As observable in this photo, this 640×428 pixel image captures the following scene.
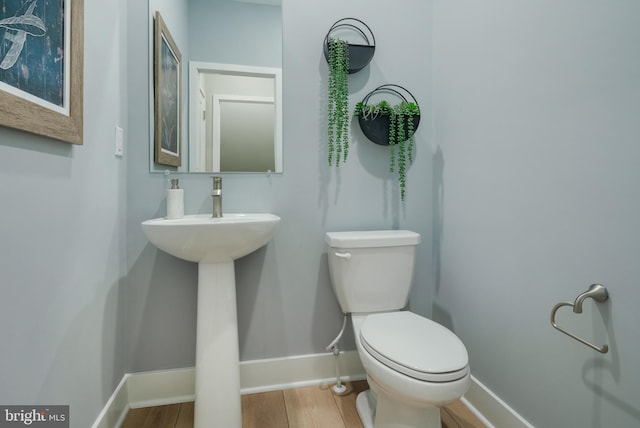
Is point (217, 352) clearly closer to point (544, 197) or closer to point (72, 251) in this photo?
point (72, 251)

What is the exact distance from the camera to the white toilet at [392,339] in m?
0.94

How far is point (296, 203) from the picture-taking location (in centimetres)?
156

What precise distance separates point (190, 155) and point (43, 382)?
97 centimetres

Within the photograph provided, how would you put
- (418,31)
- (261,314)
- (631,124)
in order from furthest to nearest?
(418,31) < (261,314) < (631,124)

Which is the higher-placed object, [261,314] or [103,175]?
[103,175]

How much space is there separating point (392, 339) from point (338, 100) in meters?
1.05

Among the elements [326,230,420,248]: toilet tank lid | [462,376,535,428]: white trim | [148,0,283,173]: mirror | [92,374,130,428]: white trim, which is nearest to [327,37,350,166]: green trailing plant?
[148,0,283,173]: mirror

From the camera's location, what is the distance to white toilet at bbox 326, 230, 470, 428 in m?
0.94

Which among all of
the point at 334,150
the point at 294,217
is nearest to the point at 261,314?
the point at 294,217

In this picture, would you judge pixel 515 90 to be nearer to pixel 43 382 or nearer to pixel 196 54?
pixel 196 54

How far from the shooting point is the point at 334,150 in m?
1.58

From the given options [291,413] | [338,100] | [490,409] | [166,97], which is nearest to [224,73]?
[166,97]

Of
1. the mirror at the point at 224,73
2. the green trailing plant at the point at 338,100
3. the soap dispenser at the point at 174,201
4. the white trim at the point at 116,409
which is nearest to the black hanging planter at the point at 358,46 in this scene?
the green trailing plant at the point at 338,100

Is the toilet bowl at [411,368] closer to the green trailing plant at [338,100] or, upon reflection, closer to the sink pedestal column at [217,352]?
the sink pedestal column at [217,352]
